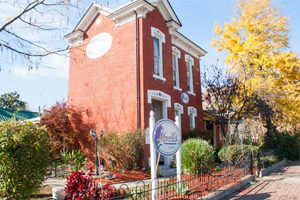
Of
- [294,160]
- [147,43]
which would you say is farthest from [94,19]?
[294,160]

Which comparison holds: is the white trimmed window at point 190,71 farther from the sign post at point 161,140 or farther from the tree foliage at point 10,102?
the tree foliage at point 10,102

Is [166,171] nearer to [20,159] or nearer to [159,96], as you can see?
[159,96]

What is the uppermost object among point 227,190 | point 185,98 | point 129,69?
point 129,69

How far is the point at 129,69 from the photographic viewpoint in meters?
11.3

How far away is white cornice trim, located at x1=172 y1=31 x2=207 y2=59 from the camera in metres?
15.1

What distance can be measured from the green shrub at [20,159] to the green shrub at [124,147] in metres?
4.22

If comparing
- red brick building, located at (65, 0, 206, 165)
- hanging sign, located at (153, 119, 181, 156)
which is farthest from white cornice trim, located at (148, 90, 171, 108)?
hanging sign, located at (153, 119, 181, 156)

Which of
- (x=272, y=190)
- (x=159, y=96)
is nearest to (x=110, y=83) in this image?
(x=159, y=96)

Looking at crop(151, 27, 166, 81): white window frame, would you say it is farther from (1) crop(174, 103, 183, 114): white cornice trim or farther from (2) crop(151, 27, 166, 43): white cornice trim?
(1) crop(174, 103, 183, 114): white cornice trim

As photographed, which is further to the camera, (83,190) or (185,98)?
(185,98)

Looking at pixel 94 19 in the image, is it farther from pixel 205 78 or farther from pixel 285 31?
pixel 285 31

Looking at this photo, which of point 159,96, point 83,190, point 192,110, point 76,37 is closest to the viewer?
point 83,190

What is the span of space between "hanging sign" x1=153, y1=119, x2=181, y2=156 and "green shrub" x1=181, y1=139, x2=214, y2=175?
1723 millimetres

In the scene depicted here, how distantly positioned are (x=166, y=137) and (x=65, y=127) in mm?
8963
